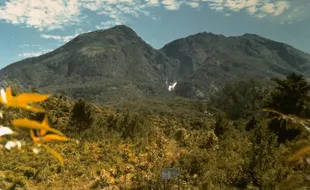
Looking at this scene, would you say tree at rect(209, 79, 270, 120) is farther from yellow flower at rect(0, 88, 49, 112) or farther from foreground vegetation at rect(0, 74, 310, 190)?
yellow flower at rect(0, 88, 49, 112)

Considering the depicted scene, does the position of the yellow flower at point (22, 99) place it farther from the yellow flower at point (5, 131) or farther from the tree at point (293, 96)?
the tree at point (293, 96)

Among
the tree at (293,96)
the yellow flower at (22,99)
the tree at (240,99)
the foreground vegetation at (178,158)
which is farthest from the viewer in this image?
the tree at (240,99)

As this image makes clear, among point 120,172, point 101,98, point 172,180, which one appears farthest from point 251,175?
point 101,98

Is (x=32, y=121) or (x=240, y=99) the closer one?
(x=32, y=121)

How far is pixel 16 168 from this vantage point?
12672mm

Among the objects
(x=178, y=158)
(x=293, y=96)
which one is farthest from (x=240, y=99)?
(x=178, y=158)

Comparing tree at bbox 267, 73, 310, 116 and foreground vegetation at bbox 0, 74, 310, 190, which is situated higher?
tree at bbox 267, 73, 310, 116

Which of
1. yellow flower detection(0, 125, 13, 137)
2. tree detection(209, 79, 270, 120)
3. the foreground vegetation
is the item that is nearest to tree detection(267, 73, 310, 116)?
the foreground vegetation

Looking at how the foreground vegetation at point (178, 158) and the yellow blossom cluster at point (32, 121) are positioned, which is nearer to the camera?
the yellow blossom cluster at point (32, 121)

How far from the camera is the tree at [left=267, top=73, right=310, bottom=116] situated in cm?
2038

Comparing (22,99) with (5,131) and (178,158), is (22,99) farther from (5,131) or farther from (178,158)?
(178,158)

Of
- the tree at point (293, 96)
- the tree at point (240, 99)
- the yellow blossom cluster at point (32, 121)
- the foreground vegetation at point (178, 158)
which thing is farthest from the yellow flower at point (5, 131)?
the tree at point (240, 99)

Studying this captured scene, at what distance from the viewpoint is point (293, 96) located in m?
20.5

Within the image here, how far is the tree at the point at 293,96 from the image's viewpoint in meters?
20.4
